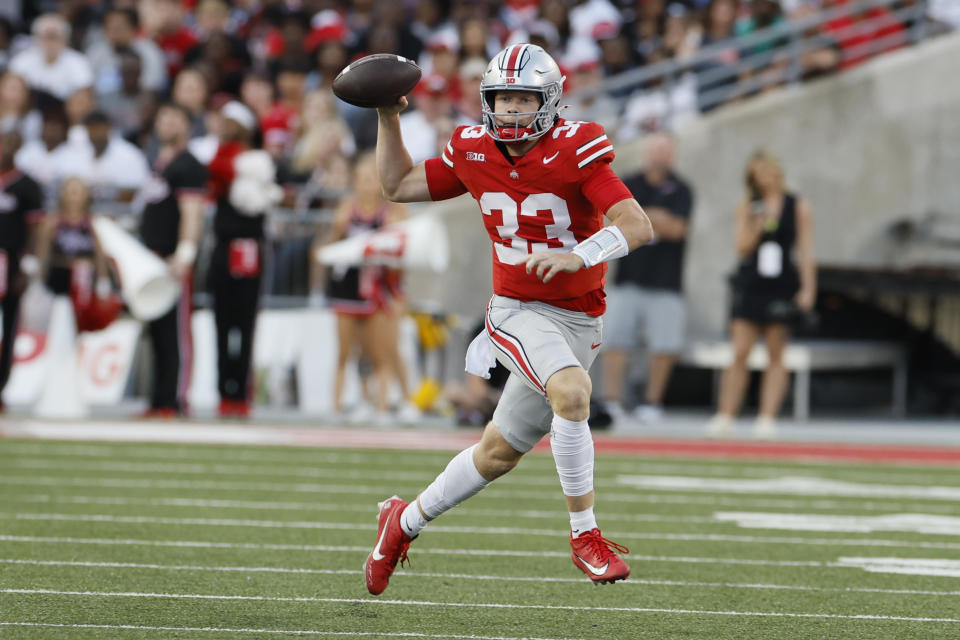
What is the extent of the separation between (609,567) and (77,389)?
7.65 meters

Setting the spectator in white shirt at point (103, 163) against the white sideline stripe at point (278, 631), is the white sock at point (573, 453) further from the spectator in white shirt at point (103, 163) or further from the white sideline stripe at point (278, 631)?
the spectator in white shirt at point (103, 163)

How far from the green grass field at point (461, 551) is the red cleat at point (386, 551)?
74 millimetres

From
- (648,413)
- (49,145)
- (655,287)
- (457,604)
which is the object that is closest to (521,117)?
(457,604)

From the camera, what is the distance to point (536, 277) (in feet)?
16.9

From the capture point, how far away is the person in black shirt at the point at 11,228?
37.6ft

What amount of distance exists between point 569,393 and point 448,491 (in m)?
0.62

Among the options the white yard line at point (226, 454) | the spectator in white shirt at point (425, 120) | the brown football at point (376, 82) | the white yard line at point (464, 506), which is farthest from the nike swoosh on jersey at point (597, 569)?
the spectator in white shirt at point (425, 120)

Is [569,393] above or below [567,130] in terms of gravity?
below

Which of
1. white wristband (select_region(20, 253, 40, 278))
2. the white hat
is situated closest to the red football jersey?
the white hat

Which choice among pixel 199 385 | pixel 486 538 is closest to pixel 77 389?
pixel 199 385

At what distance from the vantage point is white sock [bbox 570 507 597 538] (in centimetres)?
487

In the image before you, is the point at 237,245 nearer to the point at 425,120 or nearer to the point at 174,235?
the point at 174,235

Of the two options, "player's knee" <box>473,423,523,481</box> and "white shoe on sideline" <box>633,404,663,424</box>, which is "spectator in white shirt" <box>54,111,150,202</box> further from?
"player's knee" <box>473,423,523,481</box>

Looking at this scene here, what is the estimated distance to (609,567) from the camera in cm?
470
